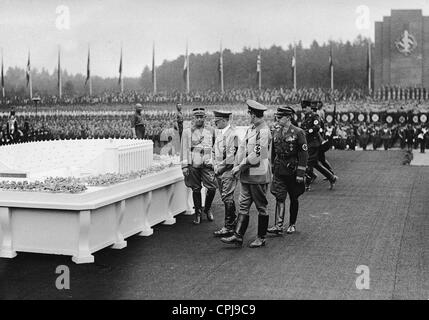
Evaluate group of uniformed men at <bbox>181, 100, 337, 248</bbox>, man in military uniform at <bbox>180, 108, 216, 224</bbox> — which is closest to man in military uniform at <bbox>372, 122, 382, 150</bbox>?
group of uniformed men at <bbox>181, 100, 337, 248</bbox>

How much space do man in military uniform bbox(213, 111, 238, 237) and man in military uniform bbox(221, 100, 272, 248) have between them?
1.59ft

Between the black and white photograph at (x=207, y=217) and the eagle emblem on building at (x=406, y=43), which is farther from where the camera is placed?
the eagle emblem on building at (x=406, y=43)

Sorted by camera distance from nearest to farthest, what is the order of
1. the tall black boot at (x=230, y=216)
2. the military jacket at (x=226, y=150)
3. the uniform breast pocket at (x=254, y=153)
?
the uniform breast pocket at (x=254, y=153) → the military jacket at (x=226, y=150) → the tall black boot at (x=230, y=216)

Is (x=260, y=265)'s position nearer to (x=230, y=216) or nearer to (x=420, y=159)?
(x=230, y=216)

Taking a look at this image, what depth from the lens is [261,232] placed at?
7219 mm

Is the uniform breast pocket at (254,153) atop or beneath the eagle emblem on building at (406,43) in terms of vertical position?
beneath

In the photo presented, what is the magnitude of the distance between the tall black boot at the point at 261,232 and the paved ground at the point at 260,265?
0.09 m

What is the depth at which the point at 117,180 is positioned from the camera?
721cm

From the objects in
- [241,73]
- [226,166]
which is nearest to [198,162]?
[226,166]

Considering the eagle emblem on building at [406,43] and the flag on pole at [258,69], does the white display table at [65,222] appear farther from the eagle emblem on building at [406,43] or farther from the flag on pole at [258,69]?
the eagle emblem on building at [406,43]

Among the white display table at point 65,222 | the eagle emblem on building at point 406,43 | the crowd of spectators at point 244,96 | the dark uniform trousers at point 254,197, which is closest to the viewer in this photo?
the white display table at point 65,222

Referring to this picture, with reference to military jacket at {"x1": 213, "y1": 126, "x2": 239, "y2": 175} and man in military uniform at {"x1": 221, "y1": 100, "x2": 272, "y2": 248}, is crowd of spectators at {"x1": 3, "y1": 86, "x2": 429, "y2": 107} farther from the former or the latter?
man in military uniform at {"x1": 221, "y1": 100, "x2": 272, "y2": 248}

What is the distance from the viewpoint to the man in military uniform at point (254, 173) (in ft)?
23.6

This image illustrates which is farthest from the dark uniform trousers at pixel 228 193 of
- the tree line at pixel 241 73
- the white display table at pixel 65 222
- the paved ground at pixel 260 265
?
the tree line at pixel 241 73
